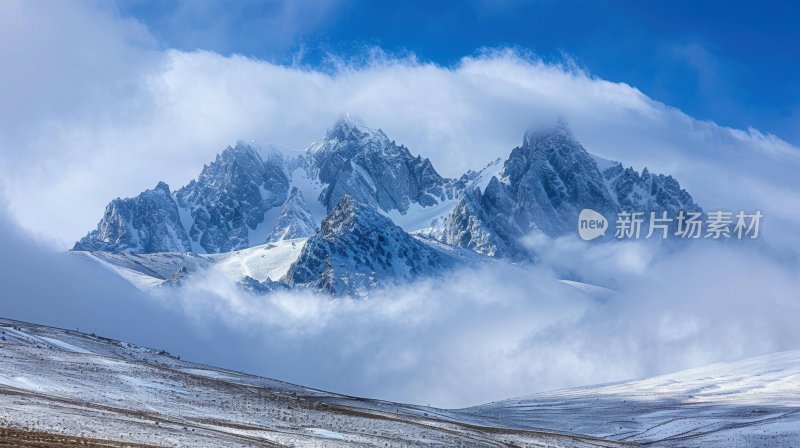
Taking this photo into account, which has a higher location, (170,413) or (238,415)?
(238,415)

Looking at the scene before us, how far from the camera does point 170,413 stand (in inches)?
3588

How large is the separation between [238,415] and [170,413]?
7.59 metres

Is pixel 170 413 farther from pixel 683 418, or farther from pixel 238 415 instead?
pixel 683 418

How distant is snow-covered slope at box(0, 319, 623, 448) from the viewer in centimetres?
7106

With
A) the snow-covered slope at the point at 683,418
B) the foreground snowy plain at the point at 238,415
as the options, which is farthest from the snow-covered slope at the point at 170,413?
the snow-covered slope at the point at 683,418

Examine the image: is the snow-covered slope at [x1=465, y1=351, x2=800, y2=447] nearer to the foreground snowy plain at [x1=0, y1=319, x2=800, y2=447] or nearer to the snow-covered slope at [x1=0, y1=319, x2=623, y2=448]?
the foreground snowy plain at [x1=0, y1=319, x2=800, y2=447]

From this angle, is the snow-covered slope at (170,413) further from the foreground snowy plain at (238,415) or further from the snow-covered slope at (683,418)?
the snow-covered slope at (683,418)

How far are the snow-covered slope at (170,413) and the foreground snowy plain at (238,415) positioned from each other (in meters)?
0.19

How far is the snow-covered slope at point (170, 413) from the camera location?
71062mm

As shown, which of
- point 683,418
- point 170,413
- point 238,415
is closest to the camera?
point 170,413

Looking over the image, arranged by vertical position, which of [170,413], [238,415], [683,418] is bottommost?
[170,413]

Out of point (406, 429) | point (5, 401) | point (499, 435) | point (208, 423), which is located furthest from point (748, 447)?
point (5, 401)

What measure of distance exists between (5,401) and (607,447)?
2640 inches

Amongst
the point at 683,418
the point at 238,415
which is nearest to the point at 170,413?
the point at 238,415
